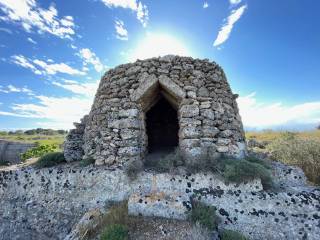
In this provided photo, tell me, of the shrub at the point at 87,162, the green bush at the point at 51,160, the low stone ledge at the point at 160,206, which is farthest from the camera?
the green bush at the point at 51,160

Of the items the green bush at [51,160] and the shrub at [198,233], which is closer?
the shrub at [198,233]

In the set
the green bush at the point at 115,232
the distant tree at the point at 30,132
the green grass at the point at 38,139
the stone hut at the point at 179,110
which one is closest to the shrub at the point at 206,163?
the stone hut at the point at 179,110

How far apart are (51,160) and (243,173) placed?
236 inches

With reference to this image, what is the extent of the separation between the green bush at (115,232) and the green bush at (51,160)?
404 cm

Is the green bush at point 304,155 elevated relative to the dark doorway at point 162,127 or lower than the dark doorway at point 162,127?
lower

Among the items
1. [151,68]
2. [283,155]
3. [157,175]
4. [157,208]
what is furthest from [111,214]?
[283,155]

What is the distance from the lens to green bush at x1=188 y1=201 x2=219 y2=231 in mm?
4199

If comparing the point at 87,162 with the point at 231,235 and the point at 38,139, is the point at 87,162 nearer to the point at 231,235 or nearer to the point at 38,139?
the point at 231,235

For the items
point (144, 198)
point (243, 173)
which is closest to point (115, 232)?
point (144, 198)

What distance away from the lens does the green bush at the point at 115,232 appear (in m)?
3.73

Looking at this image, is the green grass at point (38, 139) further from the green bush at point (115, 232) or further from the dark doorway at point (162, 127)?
the green bush at point (115, 232)

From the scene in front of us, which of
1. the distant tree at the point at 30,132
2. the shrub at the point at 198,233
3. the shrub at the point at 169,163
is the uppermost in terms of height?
the distant tree at the point at 30,132

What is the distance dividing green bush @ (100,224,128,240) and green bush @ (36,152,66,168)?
13.3 feet

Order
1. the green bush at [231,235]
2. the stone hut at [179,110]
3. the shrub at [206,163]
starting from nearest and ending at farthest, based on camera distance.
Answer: the green bush at [231,235] < the shrub at [206,163] < the stone hut at [179,110]
